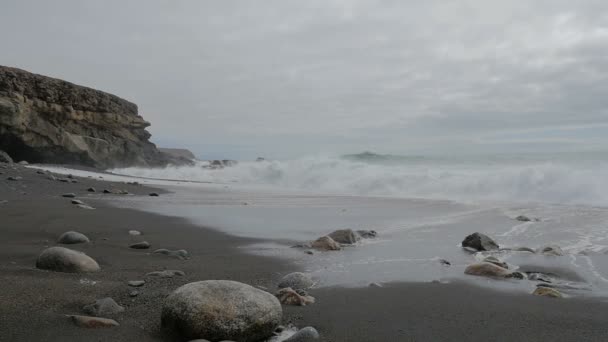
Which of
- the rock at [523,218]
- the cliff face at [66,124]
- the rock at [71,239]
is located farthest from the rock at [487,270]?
the cliff face at [66,124]

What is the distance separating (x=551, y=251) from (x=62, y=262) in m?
4.97

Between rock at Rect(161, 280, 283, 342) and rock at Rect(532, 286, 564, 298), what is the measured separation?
2.15 meters

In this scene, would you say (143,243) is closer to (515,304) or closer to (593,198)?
(515,304)

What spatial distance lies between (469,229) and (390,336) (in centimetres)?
500

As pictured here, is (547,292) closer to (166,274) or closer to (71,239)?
(166,274)

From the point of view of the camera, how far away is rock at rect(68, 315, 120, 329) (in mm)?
2389

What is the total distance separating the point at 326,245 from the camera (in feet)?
17.5

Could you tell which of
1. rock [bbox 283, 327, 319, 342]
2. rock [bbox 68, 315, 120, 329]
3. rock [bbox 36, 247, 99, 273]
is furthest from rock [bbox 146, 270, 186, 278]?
rock [bbox 283, 327, 319, 342]

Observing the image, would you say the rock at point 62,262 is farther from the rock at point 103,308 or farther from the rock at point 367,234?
the rock at point 367,234

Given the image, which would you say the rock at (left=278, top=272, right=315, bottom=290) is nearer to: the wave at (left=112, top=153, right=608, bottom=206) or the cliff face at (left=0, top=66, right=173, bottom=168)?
the wave at (left=112, top=153, right=608, bottom=206)

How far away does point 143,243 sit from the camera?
4824 mm

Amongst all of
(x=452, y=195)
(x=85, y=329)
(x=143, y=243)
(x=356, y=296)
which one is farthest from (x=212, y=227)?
(x=452, y=195)

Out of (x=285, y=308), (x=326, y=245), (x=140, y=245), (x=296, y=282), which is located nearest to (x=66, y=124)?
(x=140, y=245)

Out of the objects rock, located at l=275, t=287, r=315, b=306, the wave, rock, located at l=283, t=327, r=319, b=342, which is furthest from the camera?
the wave
